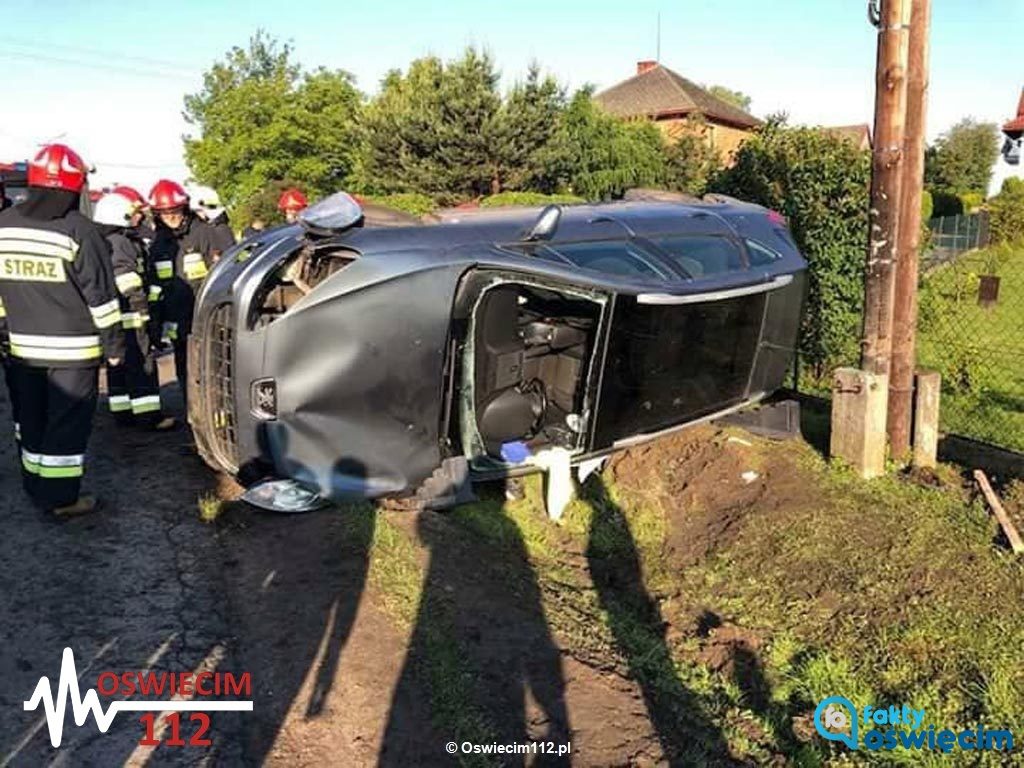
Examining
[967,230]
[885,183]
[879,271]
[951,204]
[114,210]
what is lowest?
[879,271]

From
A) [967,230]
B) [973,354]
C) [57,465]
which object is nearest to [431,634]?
[57,465]

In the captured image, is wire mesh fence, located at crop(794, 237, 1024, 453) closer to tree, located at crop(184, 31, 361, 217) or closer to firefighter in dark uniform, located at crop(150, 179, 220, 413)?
firefighter in dark uniform, located at crop(150, 179, 220, 413)

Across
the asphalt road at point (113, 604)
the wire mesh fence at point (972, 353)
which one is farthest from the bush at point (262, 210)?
the asphalt road at point (113, 604)

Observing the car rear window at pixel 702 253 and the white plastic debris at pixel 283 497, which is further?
the car rear window at pixel 702 253

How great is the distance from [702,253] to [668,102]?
38.3 m

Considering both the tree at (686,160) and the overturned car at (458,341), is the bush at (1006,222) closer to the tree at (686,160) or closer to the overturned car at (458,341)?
the tree at (686,160)

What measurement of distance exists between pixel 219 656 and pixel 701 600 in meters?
2.24

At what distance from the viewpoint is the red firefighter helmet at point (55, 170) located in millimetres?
4227

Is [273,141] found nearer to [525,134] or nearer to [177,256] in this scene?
[525,134]

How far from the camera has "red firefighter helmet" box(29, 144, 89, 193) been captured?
423 cm

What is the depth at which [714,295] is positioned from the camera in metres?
4.68

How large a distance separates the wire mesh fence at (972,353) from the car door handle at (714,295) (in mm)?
1583

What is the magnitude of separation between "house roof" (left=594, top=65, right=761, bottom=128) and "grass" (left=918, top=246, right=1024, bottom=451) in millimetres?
29713

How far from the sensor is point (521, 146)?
25141mm
